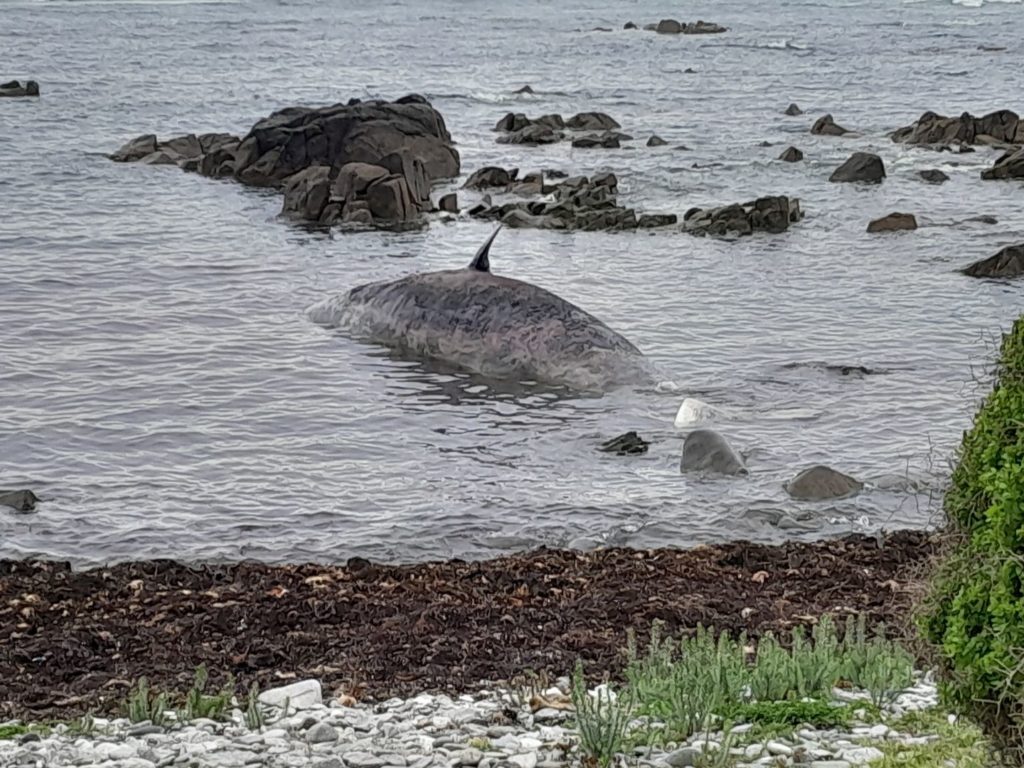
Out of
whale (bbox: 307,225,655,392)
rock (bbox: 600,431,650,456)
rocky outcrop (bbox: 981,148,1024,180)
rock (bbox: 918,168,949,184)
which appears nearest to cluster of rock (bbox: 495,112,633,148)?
rock (bbox: 918,168,949,184)

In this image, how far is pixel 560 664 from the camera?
8164 mm

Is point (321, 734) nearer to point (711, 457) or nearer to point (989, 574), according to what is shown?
point (989, 574)

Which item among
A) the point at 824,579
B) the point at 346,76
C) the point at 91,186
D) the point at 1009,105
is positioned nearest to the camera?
the point at 824,579

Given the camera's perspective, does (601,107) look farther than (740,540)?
Yes

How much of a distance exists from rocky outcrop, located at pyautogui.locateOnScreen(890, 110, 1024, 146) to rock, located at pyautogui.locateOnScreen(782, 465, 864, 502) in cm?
2689

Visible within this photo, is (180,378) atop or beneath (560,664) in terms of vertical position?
beneath

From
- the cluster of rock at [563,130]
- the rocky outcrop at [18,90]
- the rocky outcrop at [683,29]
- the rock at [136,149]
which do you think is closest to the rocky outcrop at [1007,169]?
the cluster of rock at [563,130]

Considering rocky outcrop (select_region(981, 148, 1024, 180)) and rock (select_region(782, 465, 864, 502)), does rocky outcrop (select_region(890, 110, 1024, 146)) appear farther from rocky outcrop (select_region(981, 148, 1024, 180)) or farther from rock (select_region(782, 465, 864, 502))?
rock (select_region(782, 465, 864, 502))

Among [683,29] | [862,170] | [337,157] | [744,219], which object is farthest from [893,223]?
[683,29]

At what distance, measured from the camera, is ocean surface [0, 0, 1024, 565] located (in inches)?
481

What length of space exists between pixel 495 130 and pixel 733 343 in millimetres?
23997

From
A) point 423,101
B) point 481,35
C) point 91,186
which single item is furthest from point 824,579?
point 481,35

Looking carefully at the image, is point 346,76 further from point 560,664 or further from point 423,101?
point 560,664

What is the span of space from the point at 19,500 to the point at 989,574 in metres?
9.02
